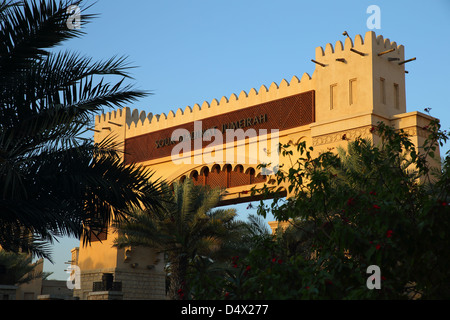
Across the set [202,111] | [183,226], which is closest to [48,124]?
[183,226]

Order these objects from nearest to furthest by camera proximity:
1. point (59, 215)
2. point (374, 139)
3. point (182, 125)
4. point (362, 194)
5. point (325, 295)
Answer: point (325, 295) < point (362, 194) < point (59, 215) < point (374, 139) < point (182, 125)

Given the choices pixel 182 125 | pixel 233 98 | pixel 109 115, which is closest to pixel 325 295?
pixel 233 98

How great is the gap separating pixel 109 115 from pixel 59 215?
51.9 ft

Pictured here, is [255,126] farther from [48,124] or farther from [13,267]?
[13,267]

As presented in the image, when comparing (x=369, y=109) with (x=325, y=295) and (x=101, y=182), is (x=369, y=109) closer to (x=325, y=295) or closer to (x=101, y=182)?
(x=101, y=182)

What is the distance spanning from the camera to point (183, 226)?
54.9 feet

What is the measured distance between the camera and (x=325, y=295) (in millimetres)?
5715

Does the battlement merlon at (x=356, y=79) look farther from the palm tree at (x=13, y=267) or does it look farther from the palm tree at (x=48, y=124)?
the palm tree at (x=13, y=267)

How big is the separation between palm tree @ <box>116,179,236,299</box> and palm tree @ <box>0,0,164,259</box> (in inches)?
335

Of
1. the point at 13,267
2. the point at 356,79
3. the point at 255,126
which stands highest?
the point at 356,79

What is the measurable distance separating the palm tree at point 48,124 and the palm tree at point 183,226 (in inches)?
335

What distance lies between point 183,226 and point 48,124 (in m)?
9.68

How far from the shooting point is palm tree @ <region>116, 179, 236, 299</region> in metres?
16.7

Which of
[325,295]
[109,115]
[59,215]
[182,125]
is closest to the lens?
[325,295]
